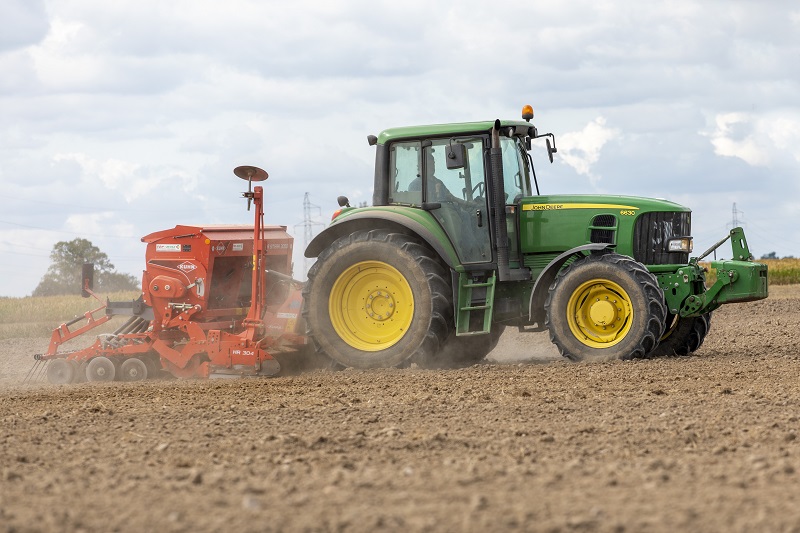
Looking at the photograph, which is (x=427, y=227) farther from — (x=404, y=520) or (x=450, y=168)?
(x=404, y=520)

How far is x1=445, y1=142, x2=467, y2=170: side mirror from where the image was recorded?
1143 centimetres

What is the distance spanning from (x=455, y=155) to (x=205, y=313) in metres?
3.32

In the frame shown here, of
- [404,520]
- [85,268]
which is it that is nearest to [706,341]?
[85,268]

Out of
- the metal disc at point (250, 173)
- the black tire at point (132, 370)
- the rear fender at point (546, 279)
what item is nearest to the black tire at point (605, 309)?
the rear fender at point (546, 279)

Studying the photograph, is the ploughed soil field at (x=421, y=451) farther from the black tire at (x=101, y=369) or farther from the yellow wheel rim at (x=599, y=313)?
the black tire at (x=101, y=369)

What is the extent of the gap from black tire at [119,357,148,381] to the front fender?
2.23 metres

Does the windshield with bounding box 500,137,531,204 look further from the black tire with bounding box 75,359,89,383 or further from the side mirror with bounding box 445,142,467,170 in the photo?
the black tire with bounding box 75,359,89,383

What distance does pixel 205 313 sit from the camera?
483 inches

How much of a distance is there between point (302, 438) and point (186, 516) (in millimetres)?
2231

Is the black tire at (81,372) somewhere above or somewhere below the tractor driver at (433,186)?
below

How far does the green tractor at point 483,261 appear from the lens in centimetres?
1133

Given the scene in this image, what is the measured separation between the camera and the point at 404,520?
4758 millimetres

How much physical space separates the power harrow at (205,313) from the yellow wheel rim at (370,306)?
523 mm

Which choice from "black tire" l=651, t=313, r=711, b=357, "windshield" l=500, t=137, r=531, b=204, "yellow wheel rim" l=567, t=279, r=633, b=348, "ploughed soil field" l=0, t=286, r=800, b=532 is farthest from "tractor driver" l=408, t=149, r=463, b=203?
"black tire" l=651, t=313, r=711, b=357
